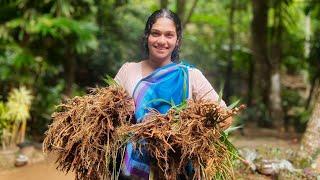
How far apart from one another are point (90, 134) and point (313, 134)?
3.57m

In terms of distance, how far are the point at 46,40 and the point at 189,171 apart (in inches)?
226

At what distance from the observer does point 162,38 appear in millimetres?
2229

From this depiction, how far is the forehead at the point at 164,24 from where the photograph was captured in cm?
223

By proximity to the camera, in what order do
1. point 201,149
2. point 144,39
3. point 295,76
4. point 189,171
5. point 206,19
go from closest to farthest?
point 201,149, point 189,171, point 144,39, point 206,19, point 295,76

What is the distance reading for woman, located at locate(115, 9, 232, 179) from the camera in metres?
2.15

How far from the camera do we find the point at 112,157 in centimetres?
214

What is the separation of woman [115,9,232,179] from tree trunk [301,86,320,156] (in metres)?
3.16

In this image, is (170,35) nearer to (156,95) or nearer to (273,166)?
(156,95)

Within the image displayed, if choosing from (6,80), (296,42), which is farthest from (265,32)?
(6,80)

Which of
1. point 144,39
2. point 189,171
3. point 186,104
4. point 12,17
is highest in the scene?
point 12,17

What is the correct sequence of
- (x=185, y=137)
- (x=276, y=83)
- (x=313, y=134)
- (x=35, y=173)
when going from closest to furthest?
(x=185, y=137) < (x=313, y=134) < (x=35, y=173) < (x=276, y=83)

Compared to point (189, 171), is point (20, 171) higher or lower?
lower

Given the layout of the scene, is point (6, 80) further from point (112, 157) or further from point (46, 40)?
point (112, 157)

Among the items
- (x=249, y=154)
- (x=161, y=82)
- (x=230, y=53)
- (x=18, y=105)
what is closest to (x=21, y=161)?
(x=18, y=105)
